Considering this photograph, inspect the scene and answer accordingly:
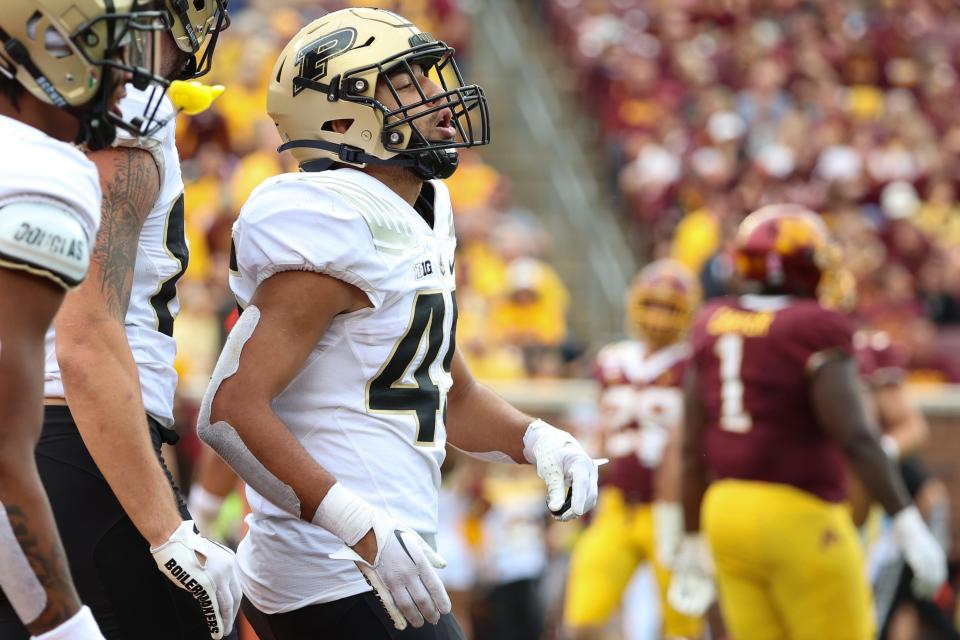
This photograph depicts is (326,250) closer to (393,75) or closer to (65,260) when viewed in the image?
(393,75)

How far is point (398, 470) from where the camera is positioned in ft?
9.79

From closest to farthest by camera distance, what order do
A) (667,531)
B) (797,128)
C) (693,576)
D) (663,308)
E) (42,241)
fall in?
(42,241), (693,576), (667,531), (663,308), (797,128)

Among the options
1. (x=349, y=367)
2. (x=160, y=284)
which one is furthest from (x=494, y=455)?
(x=160, y=284)

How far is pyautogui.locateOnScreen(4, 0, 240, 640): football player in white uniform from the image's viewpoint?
270cm

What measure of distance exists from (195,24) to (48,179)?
99 centimetres

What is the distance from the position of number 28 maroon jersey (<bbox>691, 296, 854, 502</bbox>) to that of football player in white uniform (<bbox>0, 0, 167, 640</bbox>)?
334cm

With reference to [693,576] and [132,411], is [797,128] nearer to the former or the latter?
[693,576]

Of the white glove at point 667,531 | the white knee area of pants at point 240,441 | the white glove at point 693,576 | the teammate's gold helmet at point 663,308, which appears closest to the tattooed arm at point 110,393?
the white knee area of pants at point 240,441

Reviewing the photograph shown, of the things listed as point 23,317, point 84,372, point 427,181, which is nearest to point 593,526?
point 427,181

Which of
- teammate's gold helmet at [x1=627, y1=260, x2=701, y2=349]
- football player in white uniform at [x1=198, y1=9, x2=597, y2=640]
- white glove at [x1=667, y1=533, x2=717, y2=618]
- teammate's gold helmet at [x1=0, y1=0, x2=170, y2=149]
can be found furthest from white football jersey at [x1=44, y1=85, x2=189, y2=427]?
teammate's gold helmet at [x1=627, y1=260, x2=701, y2=349]

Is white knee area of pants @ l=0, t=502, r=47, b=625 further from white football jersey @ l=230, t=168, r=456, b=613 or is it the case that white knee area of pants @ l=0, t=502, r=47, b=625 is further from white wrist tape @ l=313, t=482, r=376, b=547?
white football jersey @ l=230, t=168, r=456, b=613

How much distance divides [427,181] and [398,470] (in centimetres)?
68

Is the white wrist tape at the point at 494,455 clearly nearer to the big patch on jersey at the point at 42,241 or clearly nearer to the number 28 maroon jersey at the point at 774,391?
the big patch on jersey at the point at 42,241

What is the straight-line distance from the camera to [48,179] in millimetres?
2176
